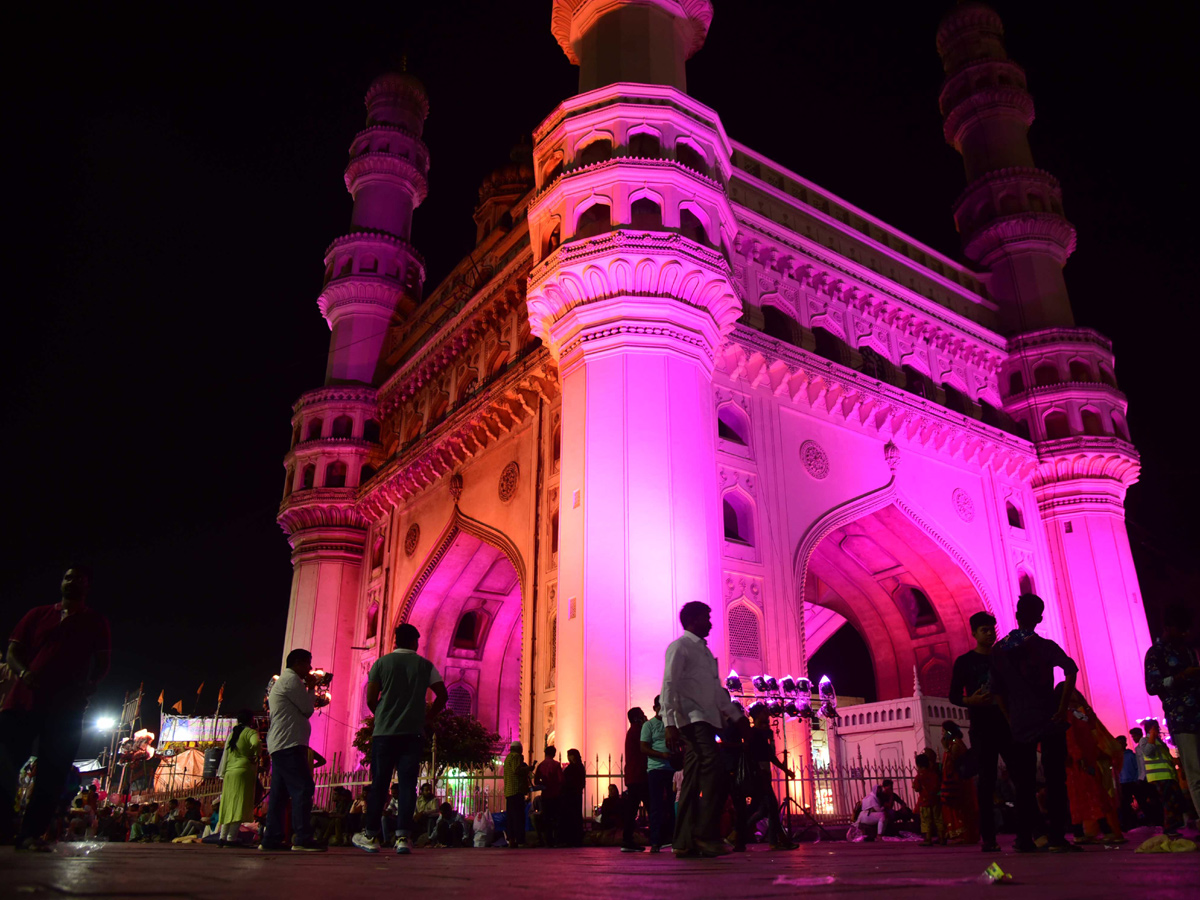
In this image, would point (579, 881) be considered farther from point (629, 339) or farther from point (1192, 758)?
point (629, 339)

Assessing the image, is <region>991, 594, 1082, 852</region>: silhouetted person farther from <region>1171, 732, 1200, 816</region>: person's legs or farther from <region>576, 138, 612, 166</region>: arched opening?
<region>576, 138, 612, 166</region>: arched opening

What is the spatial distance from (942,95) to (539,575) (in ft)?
67.2

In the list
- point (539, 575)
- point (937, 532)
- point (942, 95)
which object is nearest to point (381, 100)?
point (942, 95)

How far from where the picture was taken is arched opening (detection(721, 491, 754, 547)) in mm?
16156

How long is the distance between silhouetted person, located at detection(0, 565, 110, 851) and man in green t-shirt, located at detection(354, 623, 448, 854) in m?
1.55

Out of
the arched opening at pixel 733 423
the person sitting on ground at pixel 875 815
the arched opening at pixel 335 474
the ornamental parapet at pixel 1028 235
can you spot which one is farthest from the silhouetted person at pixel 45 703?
the ornamental parapet at pixel 1028 235

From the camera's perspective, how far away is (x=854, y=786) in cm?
1469

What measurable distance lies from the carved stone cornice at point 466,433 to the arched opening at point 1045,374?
13.0 meters

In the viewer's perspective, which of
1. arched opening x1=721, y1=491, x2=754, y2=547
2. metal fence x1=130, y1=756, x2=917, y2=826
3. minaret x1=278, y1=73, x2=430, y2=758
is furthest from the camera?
minaret x1=278, y1=73, x2=430, y2=758

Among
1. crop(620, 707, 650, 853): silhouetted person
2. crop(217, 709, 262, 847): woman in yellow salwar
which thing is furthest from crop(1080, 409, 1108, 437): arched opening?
crop(217, 709, 262, 847): woman in yellow salwar

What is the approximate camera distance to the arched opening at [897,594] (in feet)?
63.9

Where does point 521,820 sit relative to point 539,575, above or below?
below

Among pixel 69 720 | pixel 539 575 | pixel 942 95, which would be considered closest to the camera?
pixel 69 720

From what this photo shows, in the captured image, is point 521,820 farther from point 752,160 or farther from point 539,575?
point 752,160
